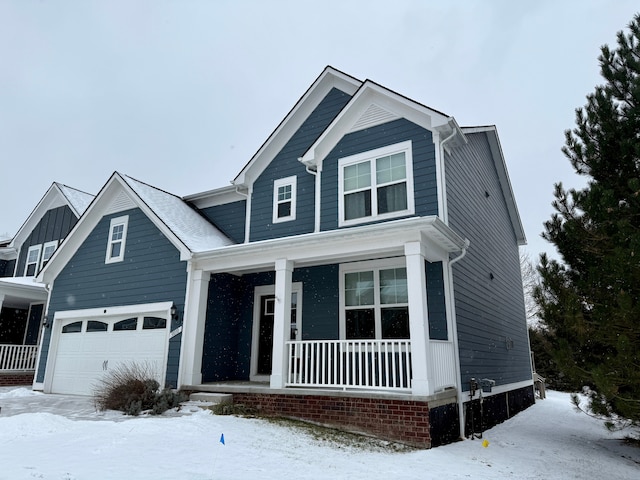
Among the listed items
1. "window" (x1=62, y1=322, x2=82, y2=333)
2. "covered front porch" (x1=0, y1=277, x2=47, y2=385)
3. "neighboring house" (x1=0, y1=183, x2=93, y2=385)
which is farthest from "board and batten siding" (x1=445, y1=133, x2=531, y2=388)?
"covered front porch" (x1=0, y1=277, x2=47, y2=385)

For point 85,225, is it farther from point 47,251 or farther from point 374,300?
point 374,300

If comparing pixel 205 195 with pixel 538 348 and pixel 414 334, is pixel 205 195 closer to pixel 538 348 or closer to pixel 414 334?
pixel 414 334

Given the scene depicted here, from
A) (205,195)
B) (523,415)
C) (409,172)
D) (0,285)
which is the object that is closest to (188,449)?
(409,172)

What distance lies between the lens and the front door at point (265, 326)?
10.6 meters

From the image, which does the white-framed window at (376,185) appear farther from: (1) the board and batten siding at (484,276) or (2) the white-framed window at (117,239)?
(2) the white-framed window at (117,239)

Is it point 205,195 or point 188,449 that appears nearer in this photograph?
point 188,449

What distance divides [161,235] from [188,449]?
22.9ft

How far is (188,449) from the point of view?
5590 mm

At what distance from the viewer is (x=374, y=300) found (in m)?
9.60

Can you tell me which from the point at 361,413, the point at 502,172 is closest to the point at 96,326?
the point at 361,413

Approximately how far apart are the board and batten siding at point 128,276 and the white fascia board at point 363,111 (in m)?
4.26

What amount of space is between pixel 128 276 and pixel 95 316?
1.54 meters

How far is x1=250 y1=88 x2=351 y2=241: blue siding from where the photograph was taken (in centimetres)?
1115

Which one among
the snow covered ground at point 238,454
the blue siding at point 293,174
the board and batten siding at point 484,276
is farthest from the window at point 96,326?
the board and batten siding at point 484,276
